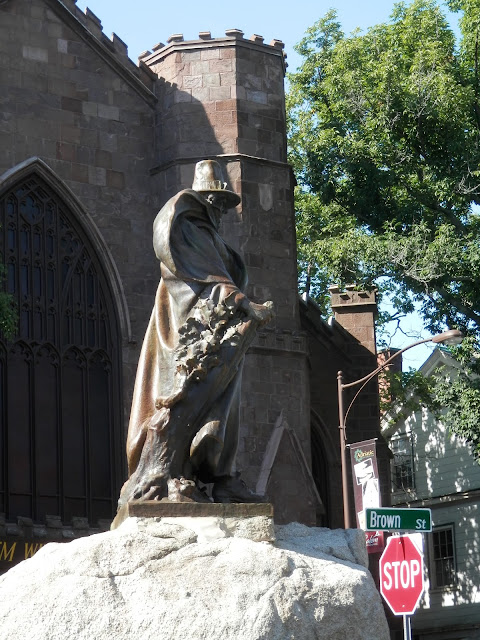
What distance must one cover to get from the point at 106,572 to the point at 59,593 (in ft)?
0.84

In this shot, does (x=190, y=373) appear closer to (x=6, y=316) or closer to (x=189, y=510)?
(x=189, y=510)

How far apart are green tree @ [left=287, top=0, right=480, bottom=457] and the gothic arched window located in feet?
17.9

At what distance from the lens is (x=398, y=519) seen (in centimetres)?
1163

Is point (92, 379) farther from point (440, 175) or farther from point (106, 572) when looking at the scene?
point (106, 572)

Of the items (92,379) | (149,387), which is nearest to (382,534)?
(92,379)

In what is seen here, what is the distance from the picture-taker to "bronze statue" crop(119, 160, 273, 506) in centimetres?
792

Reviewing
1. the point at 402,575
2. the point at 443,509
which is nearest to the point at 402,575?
the point at 402,575

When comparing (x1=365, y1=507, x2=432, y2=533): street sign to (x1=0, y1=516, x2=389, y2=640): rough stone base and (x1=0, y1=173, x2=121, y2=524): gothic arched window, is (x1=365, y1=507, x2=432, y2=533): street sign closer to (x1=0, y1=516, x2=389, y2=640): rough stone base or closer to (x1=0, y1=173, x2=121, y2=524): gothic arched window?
(x1=0, y1=516, x2=389, y2=640): rough stone base

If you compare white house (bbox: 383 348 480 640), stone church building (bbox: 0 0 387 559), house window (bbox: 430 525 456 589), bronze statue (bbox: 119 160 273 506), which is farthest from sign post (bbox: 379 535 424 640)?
house window (bbox: 430 525 456 589)

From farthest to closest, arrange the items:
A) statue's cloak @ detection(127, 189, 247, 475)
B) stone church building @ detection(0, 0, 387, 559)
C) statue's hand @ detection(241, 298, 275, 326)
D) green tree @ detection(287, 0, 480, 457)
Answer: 1. green tree @ detection(287, 0, 480, 457)
2. stone church building @ detection(0, 0, 387, 559)
3. statue's hand @ detection(241, 298, 275, 326)
4. statue's cloak @ detection(127, 189, 247, 475)

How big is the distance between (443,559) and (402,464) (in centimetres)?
387

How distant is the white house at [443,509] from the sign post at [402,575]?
79.8 ft

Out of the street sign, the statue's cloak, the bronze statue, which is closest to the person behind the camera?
the bronze statue

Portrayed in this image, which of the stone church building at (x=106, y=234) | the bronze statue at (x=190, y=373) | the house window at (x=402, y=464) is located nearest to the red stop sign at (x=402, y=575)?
the bronze statue at (x=190, y=373)
